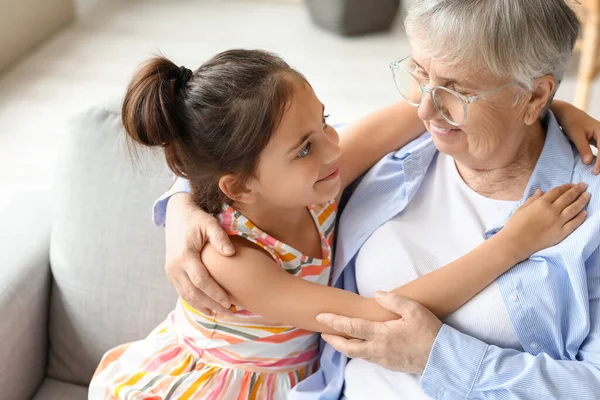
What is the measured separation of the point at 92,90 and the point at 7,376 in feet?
8.28

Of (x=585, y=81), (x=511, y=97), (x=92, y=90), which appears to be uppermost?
(x=511, y=97)

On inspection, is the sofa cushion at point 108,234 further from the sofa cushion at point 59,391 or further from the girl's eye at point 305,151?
the girl's eye at point 305,151

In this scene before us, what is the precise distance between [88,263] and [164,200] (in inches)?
12.1

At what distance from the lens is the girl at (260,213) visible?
58.7 inches

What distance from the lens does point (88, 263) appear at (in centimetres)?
193

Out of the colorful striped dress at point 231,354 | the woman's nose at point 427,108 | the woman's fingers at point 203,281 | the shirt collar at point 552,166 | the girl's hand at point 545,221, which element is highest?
the woman's nose at point 427,108

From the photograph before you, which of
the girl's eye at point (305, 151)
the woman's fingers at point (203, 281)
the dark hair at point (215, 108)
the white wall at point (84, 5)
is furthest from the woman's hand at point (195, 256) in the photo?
the white wall at point (84, 5)

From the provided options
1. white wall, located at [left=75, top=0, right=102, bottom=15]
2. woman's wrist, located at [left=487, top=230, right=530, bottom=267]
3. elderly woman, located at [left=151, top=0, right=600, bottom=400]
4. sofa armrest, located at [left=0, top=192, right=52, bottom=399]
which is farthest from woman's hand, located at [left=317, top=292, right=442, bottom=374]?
white wall, located at [left=75, top=0, right=102, bottom=15]

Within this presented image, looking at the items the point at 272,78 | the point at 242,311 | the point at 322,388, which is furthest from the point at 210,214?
the point at 322,388

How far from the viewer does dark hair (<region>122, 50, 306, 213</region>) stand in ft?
4.86

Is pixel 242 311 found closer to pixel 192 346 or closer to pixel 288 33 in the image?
pixel 192 346

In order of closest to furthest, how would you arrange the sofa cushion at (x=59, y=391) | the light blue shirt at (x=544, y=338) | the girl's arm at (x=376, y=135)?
1. the light blue shirt at (x=544, y=338)
2. the girl's arm at (x=376, y=135)
3. the sofa cushion at (x=59, y=391)

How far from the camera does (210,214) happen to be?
1.64 meters

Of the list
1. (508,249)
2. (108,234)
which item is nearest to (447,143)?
(508,249)
